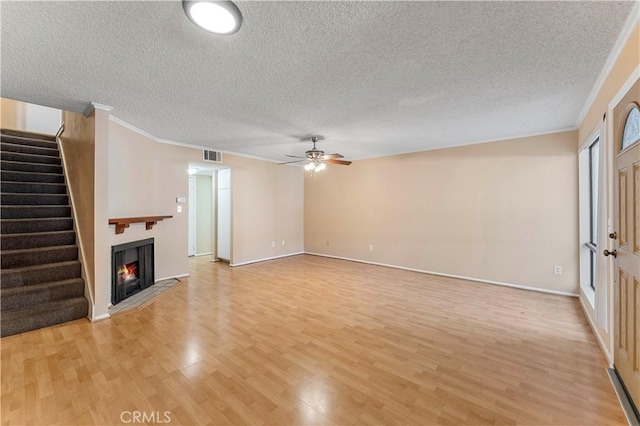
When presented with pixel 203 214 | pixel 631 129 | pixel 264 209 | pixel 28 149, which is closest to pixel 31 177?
pixel 28 149

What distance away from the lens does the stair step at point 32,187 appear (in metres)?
3.72

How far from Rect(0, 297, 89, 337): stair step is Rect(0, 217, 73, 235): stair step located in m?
1.17

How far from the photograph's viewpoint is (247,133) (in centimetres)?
419

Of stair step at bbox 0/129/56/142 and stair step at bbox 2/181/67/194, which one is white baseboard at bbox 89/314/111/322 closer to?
stair step at bbox 2/181/67/194

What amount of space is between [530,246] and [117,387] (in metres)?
5.41

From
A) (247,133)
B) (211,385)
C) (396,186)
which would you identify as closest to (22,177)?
(247,133)

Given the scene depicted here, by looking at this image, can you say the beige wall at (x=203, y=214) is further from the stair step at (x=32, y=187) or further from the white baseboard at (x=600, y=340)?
the white baseboard at (x=600, y=340)

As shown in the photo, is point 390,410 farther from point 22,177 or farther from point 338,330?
point 22,177

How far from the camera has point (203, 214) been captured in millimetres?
7367

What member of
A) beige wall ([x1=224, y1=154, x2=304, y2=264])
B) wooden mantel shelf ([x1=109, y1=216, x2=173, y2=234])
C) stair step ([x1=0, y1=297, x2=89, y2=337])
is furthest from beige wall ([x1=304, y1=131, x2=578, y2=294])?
stair step ([x1=0, y1=297, x2=89, y2=337])

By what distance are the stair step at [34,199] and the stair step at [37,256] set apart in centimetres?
83

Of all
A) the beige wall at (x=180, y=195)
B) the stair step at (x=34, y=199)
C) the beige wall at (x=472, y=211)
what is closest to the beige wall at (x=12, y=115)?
the stair step at (x=34, y=199)

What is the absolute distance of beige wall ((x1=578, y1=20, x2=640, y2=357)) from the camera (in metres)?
1.76

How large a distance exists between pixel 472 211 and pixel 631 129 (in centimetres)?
296
